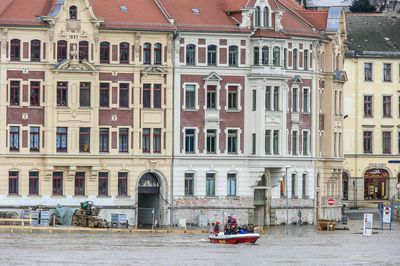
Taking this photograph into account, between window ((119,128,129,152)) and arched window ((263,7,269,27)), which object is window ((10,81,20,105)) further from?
arched window ((263,7,269,27))

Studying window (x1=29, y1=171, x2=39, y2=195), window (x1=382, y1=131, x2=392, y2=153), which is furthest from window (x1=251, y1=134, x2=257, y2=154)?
window (x1=382, y1=131, x2=392, y2=153)

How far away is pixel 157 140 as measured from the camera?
12562cm

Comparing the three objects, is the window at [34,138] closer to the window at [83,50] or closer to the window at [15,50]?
the window at [15,50]

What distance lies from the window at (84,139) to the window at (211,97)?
10266 millimetres

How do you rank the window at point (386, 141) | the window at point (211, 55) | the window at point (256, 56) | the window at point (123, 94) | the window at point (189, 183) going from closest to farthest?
the window at point (123, 94) → the window at point (189, 183) → the window at point (211, 55) → the window at point (256, 56) → the window at point (386, 141)

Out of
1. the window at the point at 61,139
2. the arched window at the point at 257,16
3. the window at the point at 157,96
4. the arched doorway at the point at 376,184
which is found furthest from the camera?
the arched doorway at the point at 376,184

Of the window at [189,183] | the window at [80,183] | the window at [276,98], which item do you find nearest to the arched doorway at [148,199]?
the window at [189,183]

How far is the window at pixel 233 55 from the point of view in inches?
4995

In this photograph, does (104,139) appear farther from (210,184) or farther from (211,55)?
(211,55)

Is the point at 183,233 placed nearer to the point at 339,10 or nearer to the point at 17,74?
the point at 17,74

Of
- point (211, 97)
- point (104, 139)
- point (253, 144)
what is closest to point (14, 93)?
point (104, 139)

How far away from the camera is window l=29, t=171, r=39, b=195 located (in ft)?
401

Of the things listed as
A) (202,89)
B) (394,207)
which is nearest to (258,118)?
(202,89)

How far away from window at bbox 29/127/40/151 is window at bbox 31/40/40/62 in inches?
213
